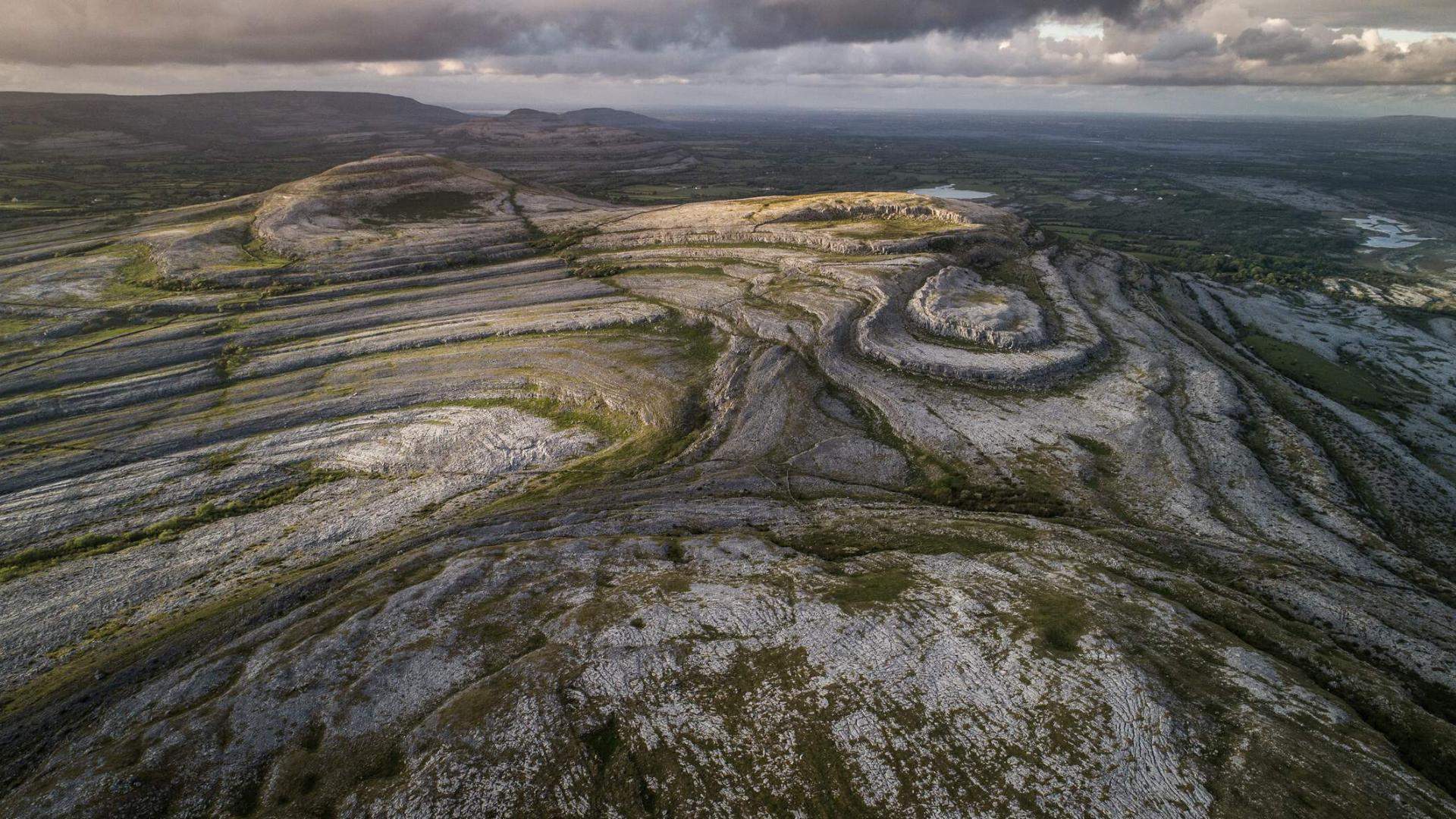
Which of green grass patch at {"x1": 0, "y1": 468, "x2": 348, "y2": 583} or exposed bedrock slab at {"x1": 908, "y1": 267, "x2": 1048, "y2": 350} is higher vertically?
exposed bedrock slab at {"x1": 908, "y1": 267, "x2": 1048, "y2": 350}

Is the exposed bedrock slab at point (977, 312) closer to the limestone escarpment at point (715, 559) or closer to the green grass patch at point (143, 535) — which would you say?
the limestone escarpment at point (715, 559)

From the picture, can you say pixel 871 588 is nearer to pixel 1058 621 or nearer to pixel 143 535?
pixel 1058 621

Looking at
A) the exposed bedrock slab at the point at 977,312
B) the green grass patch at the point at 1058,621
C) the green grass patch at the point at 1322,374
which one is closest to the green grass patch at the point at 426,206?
the exposed bedrock slab at the point at 977,312

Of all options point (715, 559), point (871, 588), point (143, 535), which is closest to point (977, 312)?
point (871, 588)

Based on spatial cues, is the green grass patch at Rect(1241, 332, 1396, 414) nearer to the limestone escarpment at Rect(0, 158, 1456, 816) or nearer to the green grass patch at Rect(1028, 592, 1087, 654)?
the limestone escarpment at Rect(0, 158, 1456, 816)

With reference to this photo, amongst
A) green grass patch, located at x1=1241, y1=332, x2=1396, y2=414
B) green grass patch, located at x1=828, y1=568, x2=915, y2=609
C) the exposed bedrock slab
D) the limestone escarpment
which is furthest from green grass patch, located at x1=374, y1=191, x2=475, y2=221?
green grass patch, located at x1=1241, y1=332, x2=1396, y2=414

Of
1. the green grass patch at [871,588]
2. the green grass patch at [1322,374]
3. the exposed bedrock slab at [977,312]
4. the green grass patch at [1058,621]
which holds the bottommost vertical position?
the green grass patch at [1322,374]

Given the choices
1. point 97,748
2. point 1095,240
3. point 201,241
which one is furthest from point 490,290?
point 1095,240

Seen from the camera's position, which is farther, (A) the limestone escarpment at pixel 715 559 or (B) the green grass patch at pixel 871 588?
(B) the green grass patch at pixel 871 588

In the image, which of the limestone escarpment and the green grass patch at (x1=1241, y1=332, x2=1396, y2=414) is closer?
the limestone escarpment
